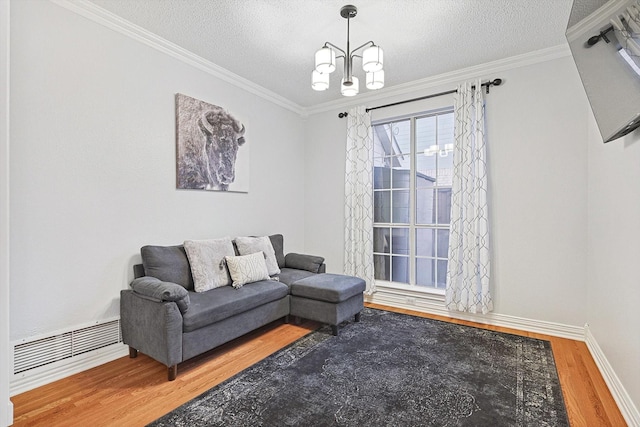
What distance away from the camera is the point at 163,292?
2.23 meters

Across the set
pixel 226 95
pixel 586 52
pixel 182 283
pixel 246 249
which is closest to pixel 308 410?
pixel 182 283

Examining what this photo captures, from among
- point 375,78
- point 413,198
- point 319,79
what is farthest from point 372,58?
point 413,198

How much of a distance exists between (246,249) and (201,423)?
71.3 inches

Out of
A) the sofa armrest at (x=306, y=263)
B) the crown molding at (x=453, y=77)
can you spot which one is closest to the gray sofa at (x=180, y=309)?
the sofa armrest at (x=306, y=263)

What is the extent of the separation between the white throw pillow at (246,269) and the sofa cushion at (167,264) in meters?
0.38

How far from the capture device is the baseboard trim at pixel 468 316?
307 centimetres

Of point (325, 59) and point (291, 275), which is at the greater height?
point (325, 59)

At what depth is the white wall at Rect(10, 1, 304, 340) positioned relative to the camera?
217cm

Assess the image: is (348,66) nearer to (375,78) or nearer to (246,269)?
(375,78)

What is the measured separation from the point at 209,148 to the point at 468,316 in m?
3.33

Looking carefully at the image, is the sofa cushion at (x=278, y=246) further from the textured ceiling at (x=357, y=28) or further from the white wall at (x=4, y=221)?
the white wall at (x=4, y=221)

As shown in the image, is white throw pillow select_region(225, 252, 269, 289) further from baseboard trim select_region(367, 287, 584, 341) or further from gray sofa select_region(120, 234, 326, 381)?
baseboard trim select_region(367, 287, 584, 341)

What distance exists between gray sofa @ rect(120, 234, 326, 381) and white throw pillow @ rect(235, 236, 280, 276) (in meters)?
0.32

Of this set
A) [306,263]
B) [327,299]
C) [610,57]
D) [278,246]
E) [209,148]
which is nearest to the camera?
[610,57]
